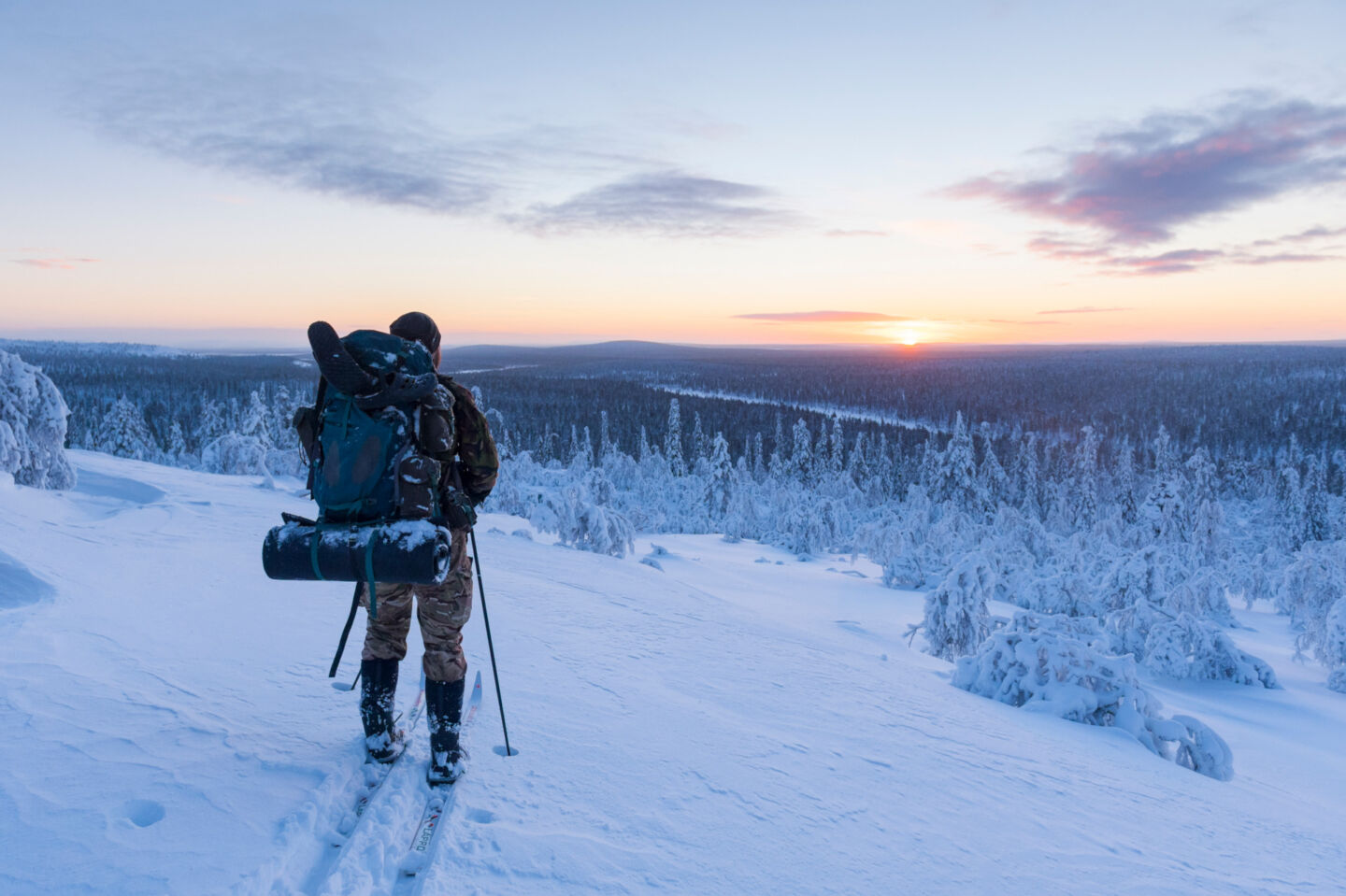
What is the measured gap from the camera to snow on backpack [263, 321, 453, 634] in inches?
110

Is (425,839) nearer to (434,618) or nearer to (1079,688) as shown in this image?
(434,618)

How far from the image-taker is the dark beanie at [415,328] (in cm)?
337

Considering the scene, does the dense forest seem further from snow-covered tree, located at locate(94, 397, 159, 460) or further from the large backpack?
the large backpack

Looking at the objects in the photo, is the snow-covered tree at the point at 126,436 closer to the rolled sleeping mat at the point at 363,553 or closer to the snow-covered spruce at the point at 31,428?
the snow-covered spruce at the point at 31,428

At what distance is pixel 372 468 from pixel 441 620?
33.6 inches

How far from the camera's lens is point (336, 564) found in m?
2.81

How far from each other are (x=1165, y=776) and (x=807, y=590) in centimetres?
1348

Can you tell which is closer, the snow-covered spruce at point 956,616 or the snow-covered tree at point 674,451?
the snow-covered spruce at point 956,616

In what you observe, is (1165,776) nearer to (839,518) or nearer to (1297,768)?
(1297,768)

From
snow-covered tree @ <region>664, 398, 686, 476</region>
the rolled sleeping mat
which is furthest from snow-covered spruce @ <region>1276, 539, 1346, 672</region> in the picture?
snow-covered tree @ <region>664, 398, 686, 476</region>

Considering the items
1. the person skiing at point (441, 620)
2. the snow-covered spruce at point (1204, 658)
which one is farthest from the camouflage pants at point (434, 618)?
the snow-covered spruce at point (1204, 658)

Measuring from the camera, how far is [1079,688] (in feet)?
20.6

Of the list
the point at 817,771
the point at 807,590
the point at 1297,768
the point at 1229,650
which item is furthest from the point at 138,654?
the point at 1229,650

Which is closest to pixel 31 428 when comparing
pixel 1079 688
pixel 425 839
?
pixel 425 839
